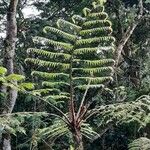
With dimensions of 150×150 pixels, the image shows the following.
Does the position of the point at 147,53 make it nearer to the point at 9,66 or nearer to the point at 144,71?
the point at 144,71

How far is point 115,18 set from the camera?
10680mm

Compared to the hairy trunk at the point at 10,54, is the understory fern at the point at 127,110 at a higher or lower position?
lower

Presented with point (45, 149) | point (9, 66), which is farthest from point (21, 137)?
point (9, 66)

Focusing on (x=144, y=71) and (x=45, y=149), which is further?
(x=144, y=71)

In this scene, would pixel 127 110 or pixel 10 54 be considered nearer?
pixel 127 110

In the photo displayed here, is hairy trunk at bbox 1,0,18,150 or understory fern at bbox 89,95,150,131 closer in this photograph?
understory fern at bbox 89,95,150,131

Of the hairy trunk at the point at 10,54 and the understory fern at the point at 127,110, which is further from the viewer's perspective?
the hairy trunk at the point at 10,54

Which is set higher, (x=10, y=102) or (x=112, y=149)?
(x=10, y=102)

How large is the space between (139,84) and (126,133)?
1330mm

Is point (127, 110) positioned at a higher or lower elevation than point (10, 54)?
lower

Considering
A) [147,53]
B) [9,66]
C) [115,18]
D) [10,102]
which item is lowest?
[10,102]

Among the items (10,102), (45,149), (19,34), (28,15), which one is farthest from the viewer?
(28,15)

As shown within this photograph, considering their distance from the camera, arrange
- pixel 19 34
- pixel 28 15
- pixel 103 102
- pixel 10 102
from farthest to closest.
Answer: pixel 28 15
pixel 19 34
pixel 103 102
pixel 10 102

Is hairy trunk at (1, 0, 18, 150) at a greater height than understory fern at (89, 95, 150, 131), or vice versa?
hairy trunk at (1, 0, 18, 150)
